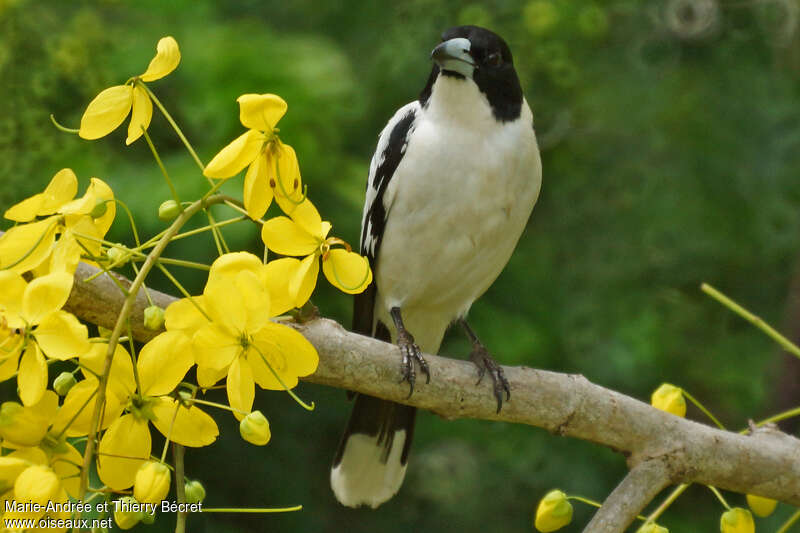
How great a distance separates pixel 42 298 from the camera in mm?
1543

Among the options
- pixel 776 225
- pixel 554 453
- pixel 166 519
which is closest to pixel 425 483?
pixel 554 453

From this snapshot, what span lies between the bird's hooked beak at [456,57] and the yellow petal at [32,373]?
1.89 metres

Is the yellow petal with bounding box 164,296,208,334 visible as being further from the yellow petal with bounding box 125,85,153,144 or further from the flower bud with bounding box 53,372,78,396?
the yellow petal with bounding box 125,85,153,144

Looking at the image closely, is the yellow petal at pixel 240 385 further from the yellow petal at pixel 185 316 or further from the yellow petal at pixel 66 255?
the yellow petal at pixel 66 255

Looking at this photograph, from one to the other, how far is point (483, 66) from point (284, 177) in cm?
161

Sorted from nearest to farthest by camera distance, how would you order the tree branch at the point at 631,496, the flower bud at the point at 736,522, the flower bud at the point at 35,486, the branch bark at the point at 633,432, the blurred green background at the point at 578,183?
the flower bud at the point at 35,486 → the flower bud at the point at 736,522 → the tree branch at the point at 631,496 → the branch bark at the point at 633,432 → the blurred green background at the point at 578,183

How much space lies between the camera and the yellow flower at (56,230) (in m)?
1.64

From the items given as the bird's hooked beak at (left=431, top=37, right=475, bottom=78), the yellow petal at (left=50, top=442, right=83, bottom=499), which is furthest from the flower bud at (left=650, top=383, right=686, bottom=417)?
the yellow petal at (left=50, top=442, right=83, bottom=499)

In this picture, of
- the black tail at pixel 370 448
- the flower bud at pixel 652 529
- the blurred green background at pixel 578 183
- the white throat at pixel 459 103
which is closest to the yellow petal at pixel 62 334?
the flower bud at pixel 652 529

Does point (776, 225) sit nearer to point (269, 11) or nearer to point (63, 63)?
point (269, 11)

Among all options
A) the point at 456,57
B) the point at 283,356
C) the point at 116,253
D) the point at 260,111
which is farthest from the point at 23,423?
the point at 456,57

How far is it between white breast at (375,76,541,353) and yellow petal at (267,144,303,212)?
1443 millimetres

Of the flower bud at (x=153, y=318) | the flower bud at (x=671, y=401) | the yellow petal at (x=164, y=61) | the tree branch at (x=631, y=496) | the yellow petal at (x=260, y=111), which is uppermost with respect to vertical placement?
the yellow petal at (x=164, y=61)

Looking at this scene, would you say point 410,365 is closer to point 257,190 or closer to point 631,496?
point 631,496
